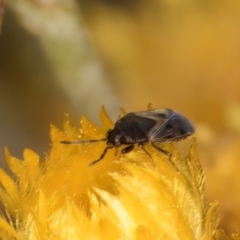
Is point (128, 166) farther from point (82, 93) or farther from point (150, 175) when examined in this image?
point (82, 93)

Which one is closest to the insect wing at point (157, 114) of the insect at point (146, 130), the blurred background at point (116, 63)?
the insect at point (146, 130)

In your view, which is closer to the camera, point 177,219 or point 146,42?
point 177,219

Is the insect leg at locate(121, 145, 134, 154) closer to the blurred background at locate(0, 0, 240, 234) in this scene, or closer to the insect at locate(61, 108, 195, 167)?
the insect at locate(61, 108, 195, 167)

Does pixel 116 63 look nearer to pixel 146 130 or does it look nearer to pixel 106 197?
pixel 146 130

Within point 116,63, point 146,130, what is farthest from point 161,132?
point 116,63

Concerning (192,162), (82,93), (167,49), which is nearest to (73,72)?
(82,93)
